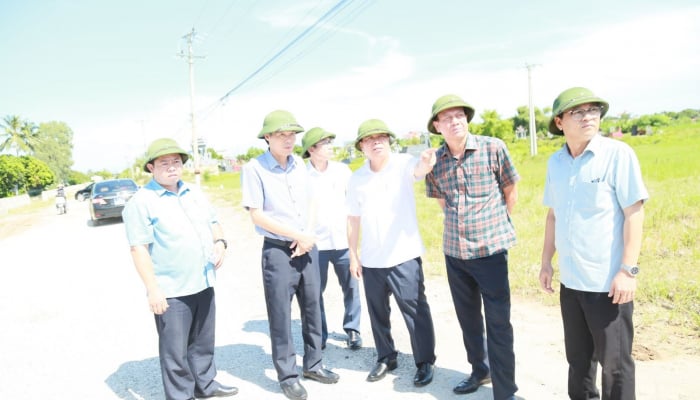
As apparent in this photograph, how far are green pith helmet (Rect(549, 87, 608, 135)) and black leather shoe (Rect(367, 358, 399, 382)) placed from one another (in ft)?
7.16

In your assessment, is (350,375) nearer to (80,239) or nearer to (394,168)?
(394,168)

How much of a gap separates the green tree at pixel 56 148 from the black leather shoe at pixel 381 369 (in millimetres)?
83714

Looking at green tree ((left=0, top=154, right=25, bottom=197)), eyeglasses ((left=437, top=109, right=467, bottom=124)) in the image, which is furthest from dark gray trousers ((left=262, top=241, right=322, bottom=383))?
green tree ((left=0, top=154, right=25, bottom=197))

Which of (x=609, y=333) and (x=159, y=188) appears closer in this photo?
(x=609, y=333)

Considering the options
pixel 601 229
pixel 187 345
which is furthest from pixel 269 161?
pixel 601 229

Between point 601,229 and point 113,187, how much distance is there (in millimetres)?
16057

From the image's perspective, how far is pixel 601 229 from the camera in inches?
94.3

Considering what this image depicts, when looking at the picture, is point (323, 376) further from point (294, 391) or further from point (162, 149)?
point (162, 149)

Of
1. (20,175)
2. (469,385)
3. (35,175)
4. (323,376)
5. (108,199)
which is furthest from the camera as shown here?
(35,175)

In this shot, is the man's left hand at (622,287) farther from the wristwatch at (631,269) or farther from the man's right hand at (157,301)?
the man's right hand at (157,301)

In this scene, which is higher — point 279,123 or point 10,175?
point 10,175

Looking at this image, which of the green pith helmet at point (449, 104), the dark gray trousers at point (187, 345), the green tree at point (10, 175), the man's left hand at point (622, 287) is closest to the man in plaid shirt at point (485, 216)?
the green pith helmet at point (449, 104)

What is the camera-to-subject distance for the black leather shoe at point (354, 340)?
13.6ft

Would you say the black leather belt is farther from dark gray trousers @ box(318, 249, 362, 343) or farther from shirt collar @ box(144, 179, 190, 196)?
dark gray trousers @ box(318, 249, 362, 343)
